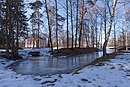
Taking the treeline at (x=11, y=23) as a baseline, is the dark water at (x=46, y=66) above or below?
below

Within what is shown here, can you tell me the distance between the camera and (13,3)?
2480cm

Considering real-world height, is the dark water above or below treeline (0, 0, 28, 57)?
below

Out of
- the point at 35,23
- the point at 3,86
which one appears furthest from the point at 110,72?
the point at 35,23

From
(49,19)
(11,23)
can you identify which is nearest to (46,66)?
(11,23)

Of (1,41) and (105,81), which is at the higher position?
(1,41)

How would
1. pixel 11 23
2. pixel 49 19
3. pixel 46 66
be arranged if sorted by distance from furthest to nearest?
pixel 49 19
pixel 11 23
pixel 46 66

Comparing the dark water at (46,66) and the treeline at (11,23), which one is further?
the treeline at (11,23)

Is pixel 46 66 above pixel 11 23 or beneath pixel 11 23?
beneath

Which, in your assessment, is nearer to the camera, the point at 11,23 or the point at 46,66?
the point at 46,66

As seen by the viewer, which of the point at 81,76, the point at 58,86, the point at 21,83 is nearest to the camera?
→ the point at 58,86

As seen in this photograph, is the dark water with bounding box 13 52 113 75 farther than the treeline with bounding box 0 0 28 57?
No

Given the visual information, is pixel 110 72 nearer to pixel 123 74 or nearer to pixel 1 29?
pixel 123 74

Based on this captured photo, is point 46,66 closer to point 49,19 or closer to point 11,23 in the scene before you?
point 11,23

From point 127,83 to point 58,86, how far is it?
8.85ft
